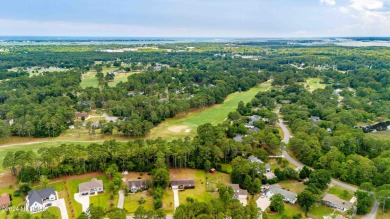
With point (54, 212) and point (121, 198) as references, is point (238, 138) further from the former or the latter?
point (54, 212)

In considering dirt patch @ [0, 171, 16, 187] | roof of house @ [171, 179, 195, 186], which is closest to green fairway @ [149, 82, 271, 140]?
roof of house @ [171, 179, 195, 186]

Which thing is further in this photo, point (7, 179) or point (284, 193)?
point (7, 179)

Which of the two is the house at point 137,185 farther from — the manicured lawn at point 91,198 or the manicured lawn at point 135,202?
the manicured lawn at point 91,198

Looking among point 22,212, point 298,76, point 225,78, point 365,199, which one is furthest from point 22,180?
point 298,76

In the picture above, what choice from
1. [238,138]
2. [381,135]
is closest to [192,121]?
[238,138]

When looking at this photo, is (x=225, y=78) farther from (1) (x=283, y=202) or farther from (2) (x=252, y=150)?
(1) (x=283, y=202)
